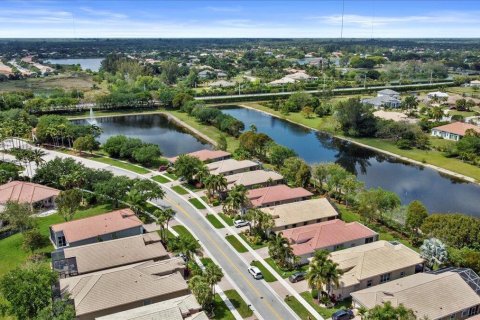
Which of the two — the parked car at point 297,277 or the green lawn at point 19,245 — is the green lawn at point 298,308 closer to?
the parked car at point 297,277

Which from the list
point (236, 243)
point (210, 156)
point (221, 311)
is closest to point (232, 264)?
point (236, 243)

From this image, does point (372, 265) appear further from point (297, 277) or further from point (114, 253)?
point (114, 253)

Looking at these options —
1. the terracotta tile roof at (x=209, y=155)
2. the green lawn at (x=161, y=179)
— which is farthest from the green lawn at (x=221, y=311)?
the terracotta tile roof at (x=209, y=155)

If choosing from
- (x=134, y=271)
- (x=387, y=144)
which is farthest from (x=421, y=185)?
(x=134, y=271)

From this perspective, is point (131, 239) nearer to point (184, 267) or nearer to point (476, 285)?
point (184, 267)

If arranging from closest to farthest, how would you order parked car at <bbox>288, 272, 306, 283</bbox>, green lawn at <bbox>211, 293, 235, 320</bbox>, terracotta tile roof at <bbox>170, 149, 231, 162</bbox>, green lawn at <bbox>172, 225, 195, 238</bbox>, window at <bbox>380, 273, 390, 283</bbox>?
green lawn at <bbox>211, 293, 235, 320</bbox> < window at <bbox>380, 273, 390, 283</bbox> < parked car at <bbox>288, 272, 306, 283</bbox> < green lawn at <bbox>172, 225, 195, 238</bbox> < terracotta tile roof at <bbox>170, 149, 231, 162</bbox>

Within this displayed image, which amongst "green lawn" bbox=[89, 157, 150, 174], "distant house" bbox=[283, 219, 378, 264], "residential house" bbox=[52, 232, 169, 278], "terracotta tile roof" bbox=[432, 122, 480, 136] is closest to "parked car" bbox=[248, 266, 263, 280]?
"distant house" bbox=[283, 219, 378, 264]

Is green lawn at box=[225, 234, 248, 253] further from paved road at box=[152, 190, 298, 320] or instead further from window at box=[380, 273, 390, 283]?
window at box=[380, 273, 390, 283]
